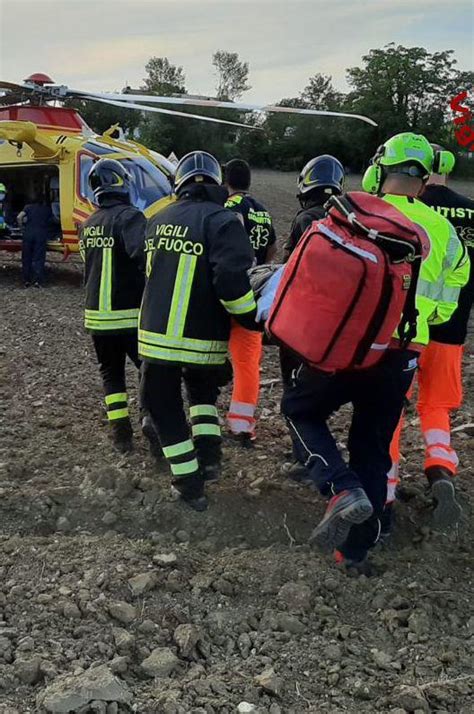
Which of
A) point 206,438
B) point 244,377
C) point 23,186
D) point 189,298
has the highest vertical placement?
point 189,298

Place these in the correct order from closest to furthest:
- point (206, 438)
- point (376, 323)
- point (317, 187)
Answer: point (376, 323) < point (206, 438) < point (317, 187)

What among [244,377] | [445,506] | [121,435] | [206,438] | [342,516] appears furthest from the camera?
[244,377]

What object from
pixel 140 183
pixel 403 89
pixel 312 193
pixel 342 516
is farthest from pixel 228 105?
pixel 403 89

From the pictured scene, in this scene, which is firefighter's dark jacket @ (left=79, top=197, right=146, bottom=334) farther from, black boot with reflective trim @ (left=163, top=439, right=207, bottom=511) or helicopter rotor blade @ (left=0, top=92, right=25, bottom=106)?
helicopter rotor blade @ (left=0, top=92, right=25, bottom=106)

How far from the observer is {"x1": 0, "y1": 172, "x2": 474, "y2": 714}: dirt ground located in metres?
2.96

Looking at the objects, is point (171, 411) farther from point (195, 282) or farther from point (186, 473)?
point (195, 282)

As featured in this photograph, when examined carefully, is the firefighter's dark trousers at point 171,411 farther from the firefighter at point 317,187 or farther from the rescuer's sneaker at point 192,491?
the firefighter at point 317,187

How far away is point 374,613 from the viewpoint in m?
3.61

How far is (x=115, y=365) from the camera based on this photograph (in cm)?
552

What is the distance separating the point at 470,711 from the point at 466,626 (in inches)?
25.1

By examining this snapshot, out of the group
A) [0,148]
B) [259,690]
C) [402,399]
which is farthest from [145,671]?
[0,148]

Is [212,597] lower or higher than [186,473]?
lower

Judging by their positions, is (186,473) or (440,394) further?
(440,394)

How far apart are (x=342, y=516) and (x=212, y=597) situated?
0.73 metres
